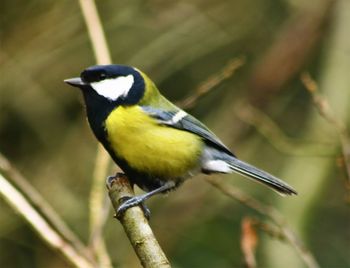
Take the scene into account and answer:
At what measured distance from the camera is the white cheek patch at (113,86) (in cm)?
275

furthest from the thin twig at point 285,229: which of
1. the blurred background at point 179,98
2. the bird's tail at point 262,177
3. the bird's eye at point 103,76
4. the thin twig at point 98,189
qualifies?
the blurred background at point 179,98

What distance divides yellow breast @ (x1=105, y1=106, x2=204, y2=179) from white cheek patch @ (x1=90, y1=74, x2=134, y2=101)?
Answer: 0.18ft

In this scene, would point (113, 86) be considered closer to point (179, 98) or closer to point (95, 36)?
point (95, 36)

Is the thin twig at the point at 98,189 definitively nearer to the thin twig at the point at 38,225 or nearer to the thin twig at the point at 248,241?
the thin twig at the point at 38,225

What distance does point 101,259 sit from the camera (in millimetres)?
2754

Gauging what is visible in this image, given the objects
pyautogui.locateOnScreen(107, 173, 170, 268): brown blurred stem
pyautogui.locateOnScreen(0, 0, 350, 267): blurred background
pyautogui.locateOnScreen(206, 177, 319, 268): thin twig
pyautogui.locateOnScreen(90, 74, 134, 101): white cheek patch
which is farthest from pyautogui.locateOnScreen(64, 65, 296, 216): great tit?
pyautogui.locateOnScreen(0, 0, 350, 267): blurred background

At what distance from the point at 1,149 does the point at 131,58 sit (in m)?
0.95

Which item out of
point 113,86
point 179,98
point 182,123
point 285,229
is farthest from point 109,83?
point 179,98

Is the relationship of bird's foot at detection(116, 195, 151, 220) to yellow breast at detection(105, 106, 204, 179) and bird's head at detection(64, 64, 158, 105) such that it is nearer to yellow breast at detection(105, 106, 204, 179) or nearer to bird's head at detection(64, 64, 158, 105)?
yellow breast at detection(105, 106, 204, 179)

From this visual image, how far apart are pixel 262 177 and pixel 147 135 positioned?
0.49m

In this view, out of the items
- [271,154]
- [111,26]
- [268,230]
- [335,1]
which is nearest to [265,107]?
[271,154]

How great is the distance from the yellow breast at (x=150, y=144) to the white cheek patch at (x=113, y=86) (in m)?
0.06

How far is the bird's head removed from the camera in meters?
2.74

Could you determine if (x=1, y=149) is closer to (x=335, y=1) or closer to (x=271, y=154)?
(x=271, y=154)
